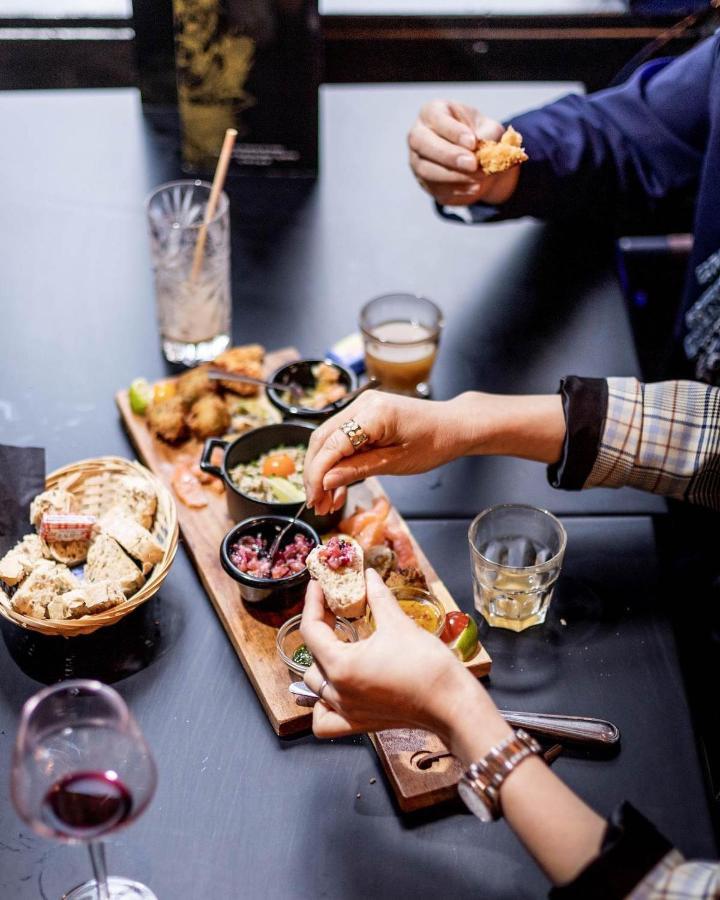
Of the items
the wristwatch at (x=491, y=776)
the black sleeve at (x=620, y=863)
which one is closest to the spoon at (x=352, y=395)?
the wristwatch at (x=491, y=776)

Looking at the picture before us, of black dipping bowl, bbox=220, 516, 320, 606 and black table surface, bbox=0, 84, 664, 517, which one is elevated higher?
black table surface, bbox=0, 84, 664, 517

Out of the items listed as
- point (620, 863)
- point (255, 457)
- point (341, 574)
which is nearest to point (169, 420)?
point (255, 457)

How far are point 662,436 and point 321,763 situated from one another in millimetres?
864

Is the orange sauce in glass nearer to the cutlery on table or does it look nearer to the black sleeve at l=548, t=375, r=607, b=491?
the black sleeve at l=548, t=375, r=607, b=491

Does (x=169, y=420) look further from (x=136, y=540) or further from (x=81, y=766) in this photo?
(x=81, y=766)

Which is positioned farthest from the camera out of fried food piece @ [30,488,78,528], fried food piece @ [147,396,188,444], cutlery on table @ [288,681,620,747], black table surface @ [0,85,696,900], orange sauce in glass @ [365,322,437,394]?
orange sauce in glass @ [365,322,437,394]

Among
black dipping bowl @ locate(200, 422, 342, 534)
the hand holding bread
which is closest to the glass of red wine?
the hand holding bread

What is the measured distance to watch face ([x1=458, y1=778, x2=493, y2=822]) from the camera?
1.39 meters

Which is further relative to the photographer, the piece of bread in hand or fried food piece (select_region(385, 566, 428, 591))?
fried food piece (select_region(385, 566, 428, 591))

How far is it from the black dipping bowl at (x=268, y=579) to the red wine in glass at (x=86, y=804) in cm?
51

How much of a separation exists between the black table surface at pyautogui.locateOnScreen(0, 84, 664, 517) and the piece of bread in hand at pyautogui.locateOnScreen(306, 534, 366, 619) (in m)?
0.37

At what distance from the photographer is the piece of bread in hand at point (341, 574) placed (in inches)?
65.1

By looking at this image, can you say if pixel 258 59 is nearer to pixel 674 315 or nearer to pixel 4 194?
pixel 4 194

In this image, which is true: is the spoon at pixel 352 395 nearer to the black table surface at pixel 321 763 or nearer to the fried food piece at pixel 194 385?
the fried food piece at pixel 194 385
